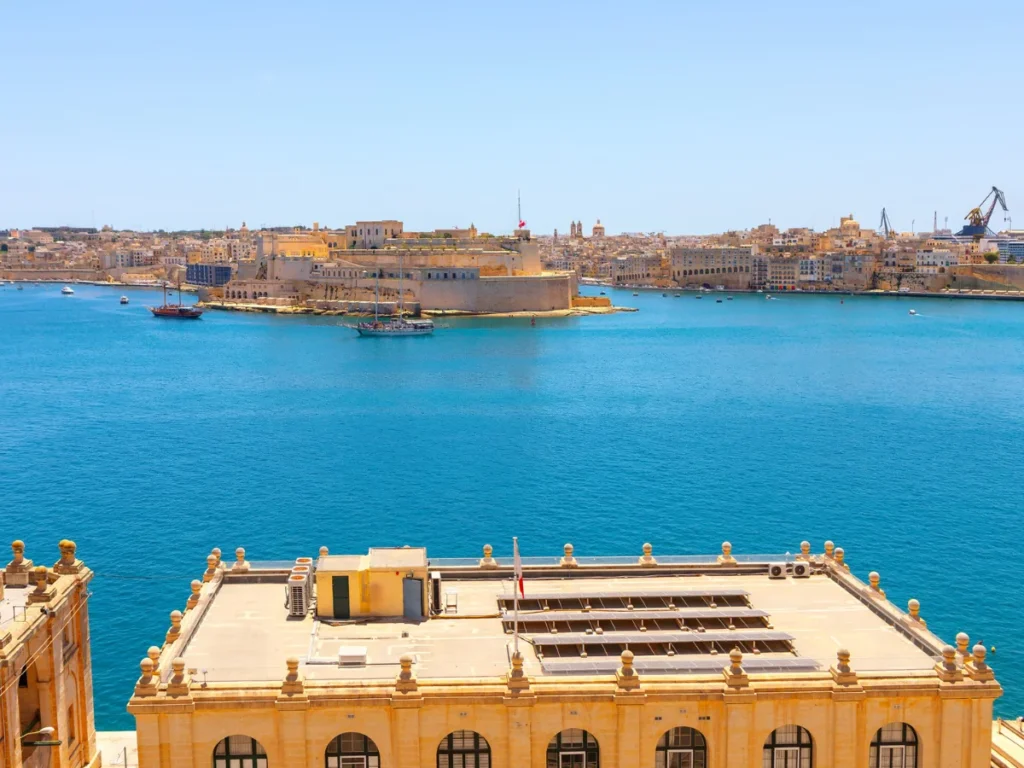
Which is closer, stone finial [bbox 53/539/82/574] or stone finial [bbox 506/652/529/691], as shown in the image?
stone finial [bbox 506/652/529/691]

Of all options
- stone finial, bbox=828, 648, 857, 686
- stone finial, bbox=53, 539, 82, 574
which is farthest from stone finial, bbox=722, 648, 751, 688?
stone finial, bbox=53, 539, 82, 574

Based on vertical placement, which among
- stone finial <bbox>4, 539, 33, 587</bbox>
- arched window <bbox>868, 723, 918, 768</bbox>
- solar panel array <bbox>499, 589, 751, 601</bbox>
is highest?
stone finial <bbox>4, 539, 33, 587</bbox>

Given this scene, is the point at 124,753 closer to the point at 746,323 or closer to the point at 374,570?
the point at 374,570

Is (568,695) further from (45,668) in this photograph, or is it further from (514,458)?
(514,458)

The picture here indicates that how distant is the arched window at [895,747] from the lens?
42.9ft

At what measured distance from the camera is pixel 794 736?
42.7 feet

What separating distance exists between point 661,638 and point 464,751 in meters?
3.17

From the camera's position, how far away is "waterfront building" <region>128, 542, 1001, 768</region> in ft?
41.5

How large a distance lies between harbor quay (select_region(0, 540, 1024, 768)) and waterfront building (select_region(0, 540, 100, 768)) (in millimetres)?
36

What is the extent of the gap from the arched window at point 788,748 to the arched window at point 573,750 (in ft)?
6.59

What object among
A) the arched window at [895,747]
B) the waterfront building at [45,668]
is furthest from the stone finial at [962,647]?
Result: the waterfront building at [45,668]

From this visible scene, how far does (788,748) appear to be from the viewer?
1304cm

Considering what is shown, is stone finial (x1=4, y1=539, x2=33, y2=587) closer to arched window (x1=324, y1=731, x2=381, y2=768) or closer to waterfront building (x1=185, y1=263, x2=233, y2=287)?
arched window (x1=324, y1=731, x2=381, y2=768)

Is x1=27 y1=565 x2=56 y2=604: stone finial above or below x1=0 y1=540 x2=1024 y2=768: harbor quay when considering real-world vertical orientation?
above
